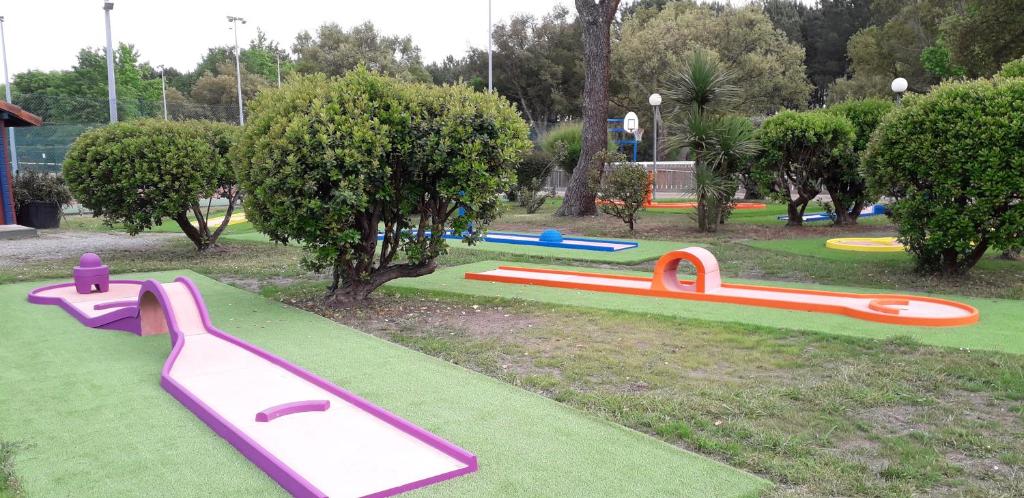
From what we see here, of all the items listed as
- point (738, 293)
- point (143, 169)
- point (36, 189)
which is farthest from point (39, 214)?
point (738, 293)

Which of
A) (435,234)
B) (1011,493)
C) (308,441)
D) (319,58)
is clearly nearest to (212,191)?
(435,234)

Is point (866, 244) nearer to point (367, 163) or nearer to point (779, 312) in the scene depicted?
point (779, 312)

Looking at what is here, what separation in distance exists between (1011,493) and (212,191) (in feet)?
36.7

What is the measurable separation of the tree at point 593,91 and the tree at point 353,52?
33.6 m

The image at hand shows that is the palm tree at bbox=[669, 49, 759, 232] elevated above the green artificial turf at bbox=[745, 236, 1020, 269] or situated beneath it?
elevated above

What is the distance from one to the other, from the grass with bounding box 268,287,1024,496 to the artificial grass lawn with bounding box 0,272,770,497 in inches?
11.6

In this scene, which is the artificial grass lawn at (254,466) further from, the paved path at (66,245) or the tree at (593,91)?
the tree at (593,91)

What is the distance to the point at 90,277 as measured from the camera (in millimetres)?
8430

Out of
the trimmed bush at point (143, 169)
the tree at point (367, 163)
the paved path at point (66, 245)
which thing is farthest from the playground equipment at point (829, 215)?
the paved path at point (66, 245)

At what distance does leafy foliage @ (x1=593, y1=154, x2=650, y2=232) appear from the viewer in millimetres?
14867

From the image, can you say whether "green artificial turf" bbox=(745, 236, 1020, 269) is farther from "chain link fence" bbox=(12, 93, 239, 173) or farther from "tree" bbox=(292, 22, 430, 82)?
"tree" bbox=(292, 22, 430, 82)

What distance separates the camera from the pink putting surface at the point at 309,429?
134 inches

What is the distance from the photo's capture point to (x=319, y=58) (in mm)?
51719

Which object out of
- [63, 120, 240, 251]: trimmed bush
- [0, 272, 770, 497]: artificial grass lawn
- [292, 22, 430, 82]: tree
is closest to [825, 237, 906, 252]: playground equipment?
[0, 272, 770, 497]: artificial grass lawn
